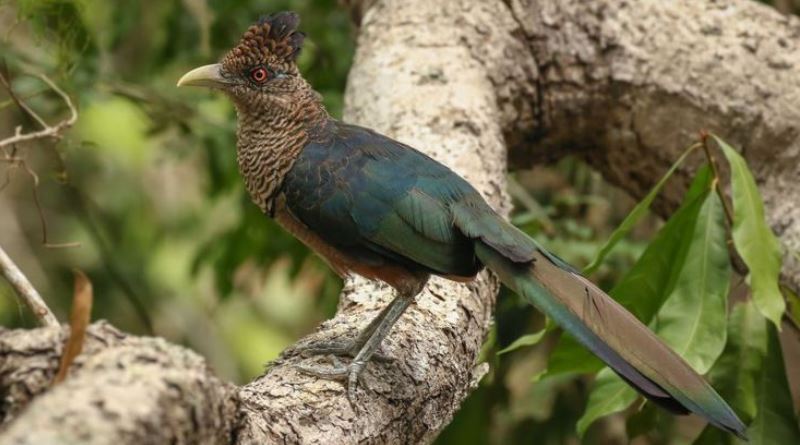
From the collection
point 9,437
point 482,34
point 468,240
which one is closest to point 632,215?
point 468,240

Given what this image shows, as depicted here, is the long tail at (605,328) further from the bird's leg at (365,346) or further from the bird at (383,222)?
the bird's leg at (365,346)

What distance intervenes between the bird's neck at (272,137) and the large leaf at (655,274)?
1.08 meters

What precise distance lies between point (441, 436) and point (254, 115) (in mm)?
2356

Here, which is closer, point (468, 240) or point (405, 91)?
point (468, 240)

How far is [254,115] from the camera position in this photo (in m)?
4.14

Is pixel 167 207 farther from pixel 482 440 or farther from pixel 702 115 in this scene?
pixel 702 115

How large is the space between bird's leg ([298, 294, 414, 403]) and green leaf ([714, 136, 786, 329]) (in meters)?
1.13

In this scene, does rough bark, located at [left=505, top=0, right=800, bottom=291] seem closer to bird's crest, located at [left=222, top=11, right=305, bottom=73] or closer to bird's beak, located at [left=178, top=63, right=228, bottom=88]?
bird's crest, located at [left=222, top=11, right=305, bottom=73]

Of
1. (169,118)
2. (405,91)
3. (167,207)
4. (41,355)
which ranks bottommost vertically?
(167,207)

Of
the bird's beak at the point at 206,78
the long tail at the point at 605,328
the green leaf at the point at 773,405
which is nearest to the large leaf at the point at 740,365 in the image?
the green leaf at the point at 773,405

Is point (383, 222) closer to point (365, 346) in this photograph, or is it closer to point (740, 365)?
point (365, 346)

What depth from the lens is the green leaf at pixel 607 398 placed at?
401 centimetres

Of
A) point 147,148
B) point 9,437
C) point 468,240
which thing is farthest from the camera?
A: point 147,148

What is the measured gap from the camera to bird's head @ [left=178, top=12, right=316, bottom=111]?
4.08m
